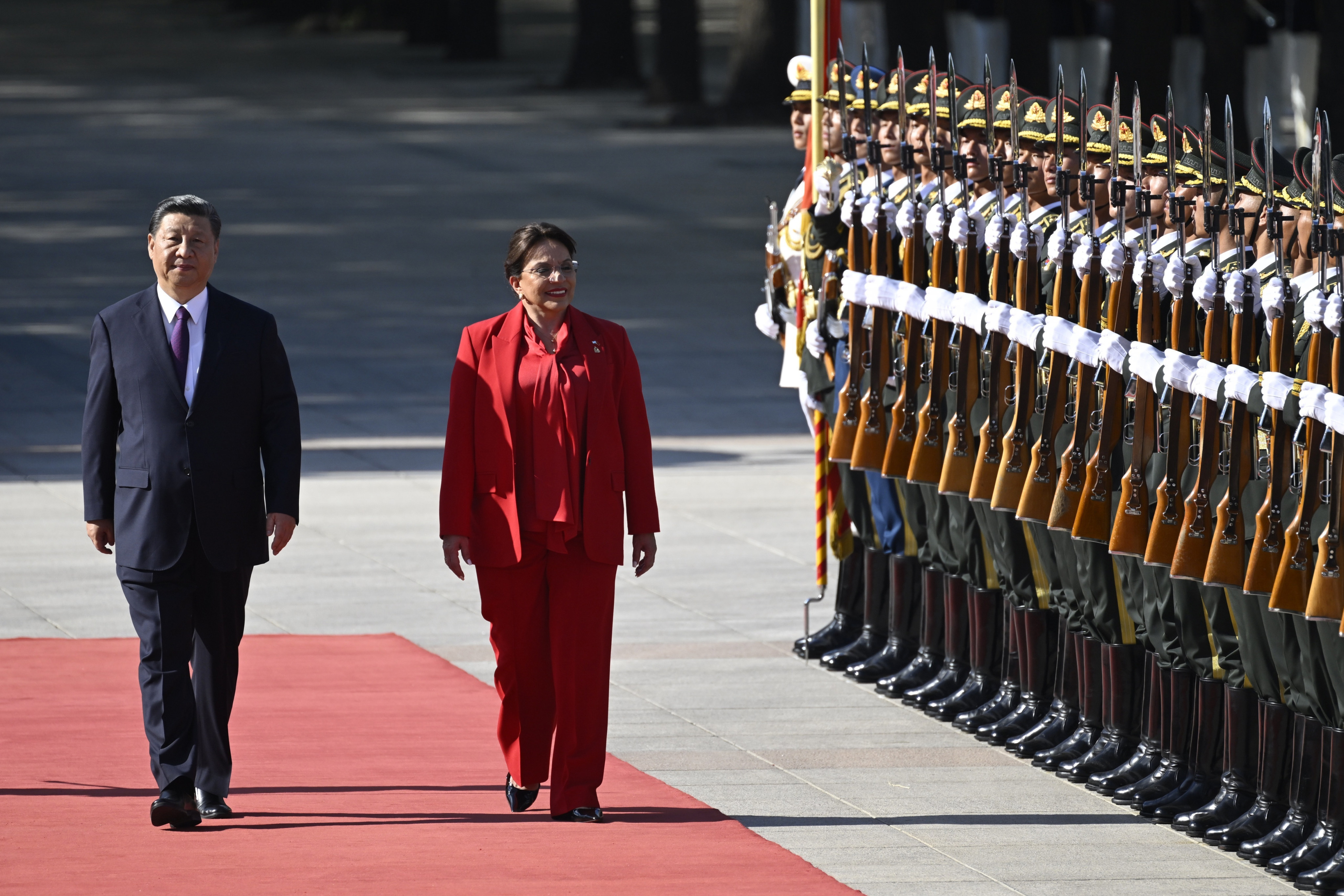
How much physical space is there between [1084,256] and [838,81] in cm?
193

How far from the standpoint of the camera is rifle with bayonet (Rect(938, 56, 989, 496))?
7.90 m

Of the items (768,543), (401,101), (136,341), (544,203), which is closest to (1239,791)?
(136,341)

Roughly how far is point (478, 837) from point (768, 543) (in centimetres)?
497

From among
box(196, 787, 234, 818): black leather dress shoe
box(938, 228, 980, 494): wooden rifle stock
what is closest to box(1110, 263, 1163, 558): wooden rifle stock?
box(938, 228, 980, 494): wooden rifle stock

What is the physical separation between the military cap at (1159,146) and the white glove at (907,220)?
3.26 feet

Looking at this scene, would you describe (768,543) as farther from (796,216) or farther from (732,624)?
(796,216)

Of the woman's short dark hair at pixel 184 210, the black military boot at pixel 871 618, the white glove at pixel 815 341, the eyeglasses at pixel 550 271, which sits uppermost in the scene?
the woman's short dark hair at pixel 184 210

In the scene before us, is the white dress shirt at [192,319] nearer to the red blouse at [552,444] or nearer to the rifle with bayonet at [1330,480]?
the red blouse at [552,444]

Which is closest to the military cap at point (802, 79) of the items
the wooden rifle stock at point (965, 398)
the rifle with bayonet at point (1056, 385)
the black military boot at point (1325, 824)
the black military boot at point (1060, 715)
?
the wooden rifle stock at point (965, 398)

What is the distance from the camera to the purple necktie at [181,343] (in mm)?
6781

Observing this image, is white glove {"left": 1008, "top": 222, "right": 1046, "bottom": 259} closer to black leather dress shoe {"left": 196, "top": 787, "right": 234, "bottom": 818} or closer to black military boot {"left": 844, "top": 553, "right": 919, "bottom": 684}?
black military boot {"left": 844, "top": 553, "right": 919, "bottom": 684}

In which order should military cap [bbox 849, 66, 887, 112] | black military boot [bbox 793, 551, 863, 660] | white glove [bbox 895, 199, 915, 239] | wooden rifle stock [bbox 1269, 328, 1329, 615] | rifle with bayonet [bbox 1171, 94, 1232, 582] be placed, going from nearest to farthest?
wooden rifle stock [bbox 1269, 328, 1329, 615] → rifle with bayonet [bbox 1171, 94, 1232, 582] → white glove [bbox 895, 199, 915, 239] → military cap [bbox 849, 66, 887, 112] → black military boot [bbox 793, 551, 863, 660]

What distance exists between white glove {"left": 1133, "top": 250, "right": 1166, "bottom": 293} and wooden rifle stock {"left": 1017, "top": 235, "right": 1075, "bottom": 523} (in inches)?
13.8

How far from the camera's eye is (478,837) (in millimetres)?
6668
